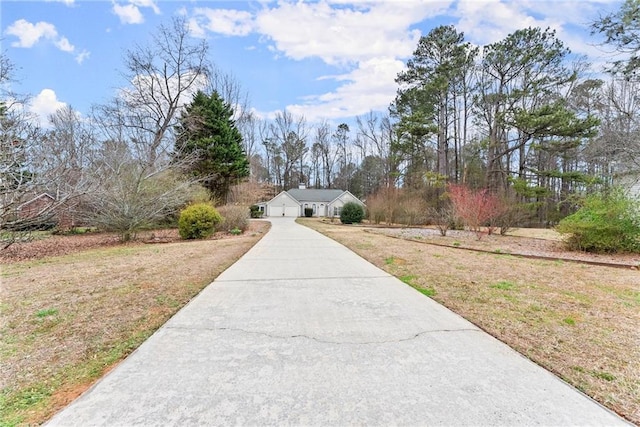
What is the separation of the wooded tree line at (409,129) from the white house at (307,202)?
11.8m

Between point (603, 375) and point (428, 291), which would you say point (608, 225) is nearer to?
point (428, 291)

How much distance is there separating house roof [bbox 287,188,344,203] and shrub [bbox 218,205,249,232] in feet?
90.1

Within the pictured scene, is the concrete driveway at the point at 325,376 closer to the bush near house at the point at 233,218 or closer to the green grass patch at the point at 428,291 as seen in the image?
the green grass patch at the point at 428,291

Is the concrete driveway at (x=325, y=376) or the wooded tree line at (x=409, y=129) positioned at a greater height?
the wooded tree line at (x=409, y=129)

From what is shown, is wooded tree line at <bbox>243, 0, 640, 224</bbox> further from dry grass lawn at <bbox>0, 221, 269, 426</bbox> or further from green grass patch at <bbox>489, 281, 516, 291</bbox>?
dry grass lawn at <bbox>0, 221, 269, 426</bbox>

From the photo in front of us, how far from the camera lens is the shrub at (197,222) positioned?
43.7 ft

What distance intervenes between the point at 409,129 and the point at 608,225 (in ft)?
59.3

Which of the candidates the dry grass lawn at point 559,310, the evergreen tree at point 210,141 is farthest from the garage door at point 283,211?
the dry grass lawn at point 559,310

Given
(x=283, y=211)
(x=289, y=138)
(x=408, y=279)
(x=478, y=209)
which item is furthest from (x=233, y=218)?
(x=289, y=138)

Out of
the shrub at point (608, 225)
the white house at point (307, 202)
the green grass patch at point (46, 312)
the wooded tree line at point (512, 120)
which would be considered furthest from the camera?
the white house at point (307, 202)

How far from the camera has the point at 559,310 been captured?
3955 millimetres

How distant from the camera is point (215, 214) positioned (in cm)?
1389

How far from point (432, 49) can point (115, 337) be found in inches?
1155

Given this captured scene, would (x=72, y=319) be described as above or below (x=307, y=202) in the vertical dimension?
below
